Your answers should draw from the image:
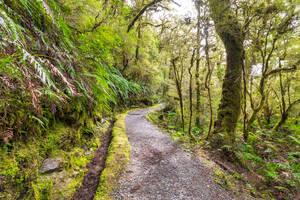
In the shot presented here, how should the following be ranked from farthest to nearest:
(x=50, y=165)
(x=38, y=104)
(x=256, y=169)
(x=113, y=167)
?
1. (x=256, y=169)
2. (x=113, y=167)
3. (x=50, y=165)
4. (x=38, y=104)

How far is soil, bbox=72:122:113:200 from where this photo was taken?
194 cm

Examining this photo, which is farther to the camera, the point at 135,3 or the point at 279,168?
the point at 135,3

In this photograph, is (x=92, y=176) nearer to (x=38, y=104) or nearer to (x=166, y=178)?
(x=166, y=178)

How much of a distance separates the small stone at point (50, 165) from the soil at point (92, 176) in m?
0.52

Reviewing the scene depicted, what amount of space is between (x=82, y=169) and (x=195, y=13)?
5178mm

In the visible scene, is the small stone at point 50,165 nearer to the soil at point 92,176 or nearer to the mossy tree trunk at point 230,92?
the soil at point 92,176

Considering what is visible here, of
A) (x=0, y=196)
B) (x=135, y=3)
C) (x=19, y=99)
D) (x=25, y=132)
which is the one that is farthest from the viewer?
(x=135, y=3)

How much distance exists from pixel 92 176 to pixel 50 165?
0.79 metres

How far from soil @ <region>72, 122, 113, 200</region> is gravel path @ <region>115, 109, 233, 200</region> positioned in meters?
0.45

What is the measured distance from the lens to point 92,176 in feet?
7.60

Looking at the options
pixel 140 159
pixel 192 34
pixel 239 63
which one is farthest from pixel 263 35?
pixel 140 159

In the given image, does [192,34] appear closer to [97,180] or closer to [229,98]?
[229,98]

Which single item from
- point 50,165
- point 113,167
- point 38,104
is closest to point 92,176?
point 113,167

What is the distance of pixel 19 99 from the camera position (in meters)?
1.58
